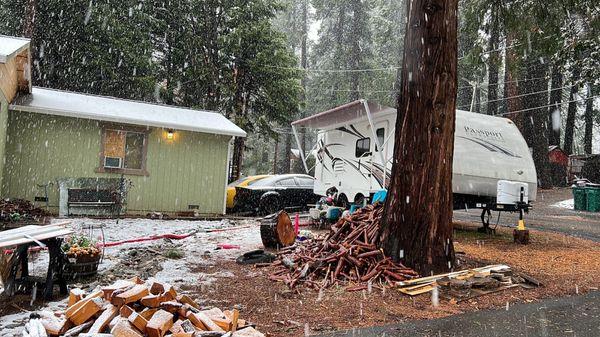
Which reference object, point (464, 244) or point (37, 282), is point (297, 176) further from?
point (37, 282)

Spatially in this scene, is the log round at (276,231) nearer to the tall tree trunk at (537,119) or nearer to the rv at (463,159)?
the rv at (463,159)

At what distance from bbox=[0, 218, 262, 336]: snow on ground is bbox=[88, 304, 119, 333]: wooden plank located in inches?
32.2

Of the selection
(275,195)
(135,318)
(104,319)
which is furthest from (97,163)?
(135,318)

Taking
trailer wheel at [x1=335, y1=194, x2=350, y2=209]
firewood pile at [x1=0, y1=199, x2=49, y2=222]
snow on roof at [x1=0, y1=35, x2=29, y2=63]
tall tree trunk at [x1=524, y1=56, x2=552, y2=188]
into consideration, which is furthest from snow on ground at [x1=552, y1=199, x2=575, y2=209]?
snow on roof at [x1=0, y1=35, x2=29, y2=63]

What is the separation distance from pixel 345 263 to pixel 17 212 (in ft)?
22.5

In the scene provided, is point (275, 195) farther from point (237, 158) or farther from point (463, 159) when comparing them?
point (237, 158)

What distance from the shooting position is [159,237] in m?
8.09

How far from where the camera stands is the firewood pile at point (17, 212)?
801 centimetres

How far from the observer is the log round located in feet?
24.0

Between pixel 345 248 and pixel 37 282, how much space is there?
11.9 ft

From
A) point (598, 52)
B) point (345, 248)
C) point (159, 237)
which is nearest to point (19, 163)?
point (159, 237)

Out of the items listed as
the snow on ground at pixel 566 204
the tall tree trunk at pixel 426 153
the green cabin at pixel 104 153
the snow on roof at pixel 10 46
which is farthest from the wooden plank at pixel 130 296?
the snow on ground at pixel 566 204

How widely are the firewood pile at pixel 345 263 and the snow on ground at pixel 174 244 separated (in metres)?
0.97

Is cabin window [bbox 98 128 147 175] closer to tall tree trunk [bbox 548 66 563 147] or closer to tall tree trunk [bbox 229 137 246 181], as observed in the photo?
tall tree trunk [bbox 229 137 246 181]
